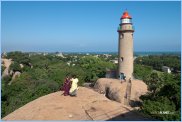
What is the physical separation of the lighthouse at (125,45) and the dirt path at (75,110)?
10.5 meters

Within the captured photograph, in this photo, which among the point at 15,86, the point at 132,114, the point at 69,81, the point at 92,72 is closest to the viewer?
the point at 132,114

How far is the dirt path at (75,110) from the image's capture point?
7.35 metres

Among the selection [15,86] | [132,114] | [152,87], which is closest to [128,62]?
[152,87]

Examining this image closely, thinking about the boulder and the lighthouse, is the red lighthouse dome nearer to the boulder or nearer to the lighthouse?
the lighthouse

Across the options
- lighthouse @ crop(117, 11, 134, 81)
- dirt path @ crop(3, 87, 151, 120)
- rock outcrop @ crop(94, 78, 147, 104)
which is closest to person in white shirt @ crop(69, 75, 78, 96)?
dirt path @ crop(3, 87, 151, 120)

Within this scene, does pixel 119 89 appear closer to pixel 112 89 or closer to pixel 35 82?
pixel 112 89

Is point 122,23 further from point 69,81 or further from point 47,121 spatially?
point 47,121

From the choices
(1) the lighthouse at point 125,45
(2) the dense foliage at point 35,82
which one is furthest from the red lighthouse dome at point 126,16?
(2) the dense foliage at point 35,82

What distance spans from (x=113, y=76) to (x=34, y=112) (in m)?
13.7

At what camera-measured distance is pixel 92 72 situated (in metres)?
27.9

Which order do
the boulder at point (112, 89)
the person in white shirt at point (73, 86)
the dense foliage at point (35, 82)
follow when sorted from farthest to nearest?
the boulder at point (112, 89), the dense foliage at point (35, 82), the person in white shirt at point (73, 86)

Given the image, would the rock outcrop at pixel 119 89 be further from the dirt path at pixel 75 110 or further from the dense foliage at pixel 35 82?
the dirt path at pixel 75 110

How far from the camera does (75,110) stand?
7.79 metres

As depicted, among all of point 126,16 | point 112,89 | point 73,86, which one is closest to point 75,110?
point 73,86
